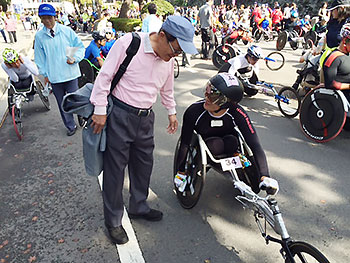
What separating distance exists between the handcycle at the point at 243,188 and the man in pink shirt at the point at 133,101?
19.0 inches

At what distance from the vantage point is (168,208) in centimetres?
318

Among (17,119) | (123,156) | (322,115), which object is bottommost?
(17,119)

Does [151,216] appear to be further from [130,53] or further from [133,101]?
[130,53]

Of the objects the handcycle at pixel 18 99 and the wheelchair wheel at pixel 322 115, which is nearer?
the wheelchair wheel at pixel 322 115

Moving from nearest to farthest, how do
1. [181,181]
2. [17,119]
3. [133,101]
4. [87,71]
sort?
[133,101] → [181,181] → [17,119] → [87,71]

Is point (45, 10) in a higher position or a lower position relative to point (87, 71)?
higher

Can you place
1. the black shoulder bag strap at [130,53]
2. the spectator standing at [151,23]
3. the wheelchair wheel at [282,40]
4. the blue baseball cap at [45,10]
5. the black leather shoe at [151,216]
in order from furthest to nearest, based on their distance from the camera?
the wheelchair wheel at [282,40] → the spectator standing at [151,23] → the blue baseball cap at [45,10] → the black leather shoe at [151,216] → the black shoulder bag strap at [130,53]

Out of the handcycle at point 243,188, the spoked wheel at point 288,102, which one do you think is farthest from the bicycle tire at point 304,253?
the spoked wheel at point 288,102

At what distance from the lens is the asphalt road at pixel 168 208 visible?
262 cm

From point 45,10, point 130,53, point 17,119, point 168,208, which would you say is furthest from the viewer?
point 17,119

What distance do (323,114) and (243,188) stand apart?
9.09 ft

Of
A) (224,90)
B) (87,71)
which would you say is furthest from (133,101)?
(87,71)

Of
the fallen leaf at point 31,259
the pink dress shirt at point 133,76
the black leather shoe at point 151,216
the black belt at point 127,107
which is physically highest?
the pink dress shirt at point 133,76

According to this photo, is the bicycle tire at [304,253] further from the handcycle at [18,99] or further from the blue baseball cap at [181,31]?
the handcycle at [18,99]
